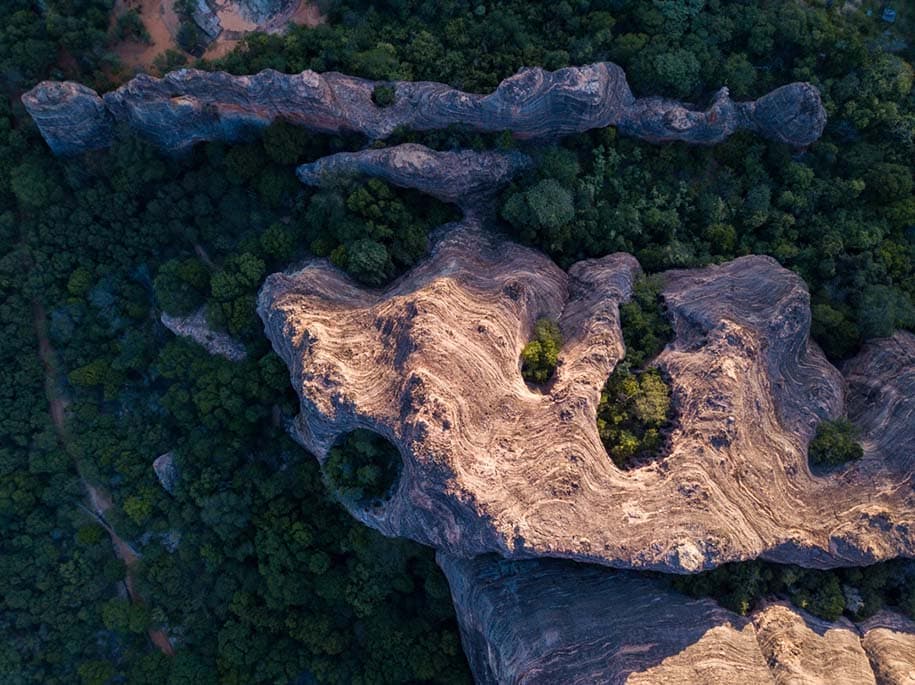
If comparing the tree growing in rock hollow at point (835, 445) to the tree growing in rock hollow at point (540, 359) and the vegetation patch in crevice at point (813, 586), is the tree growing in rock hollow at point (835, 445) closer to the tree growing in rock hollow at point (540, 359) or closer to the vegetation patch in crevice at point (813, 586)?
the vegetation patch in crevice at point (813, 586)

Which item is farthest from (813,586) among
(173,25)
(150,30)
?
(150,30)

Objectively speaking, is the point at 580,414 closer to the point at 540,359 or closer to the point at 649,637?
the point at 540,359

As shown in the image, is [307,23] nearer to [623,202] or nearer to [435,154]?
[435,154]

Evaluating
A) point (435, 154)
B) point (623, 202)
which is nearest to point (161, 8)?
point (435, 154)

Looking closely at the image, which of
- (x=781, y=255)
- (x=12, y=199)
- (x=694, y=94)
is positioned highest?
(x=694, y=94)

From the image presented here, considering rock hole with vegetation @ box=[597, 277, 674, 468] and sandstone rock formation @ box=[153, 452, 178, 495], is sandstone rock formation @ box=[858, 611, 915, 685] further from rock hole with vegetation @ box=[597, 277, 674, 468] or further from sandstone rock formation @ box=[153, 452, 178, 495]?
sandstone rock formation @ box=[153, 452, 178, 495]

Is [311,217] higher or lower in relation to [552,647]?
higher

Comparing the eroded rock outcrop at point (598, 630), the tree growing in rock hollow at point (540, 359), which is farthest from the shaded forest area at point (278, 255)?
the eroded rock outcrop at point (598, 630)
